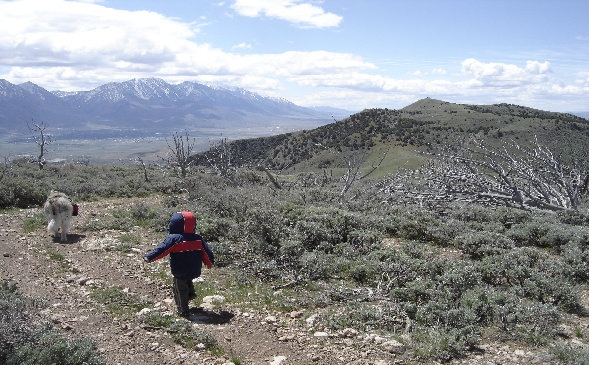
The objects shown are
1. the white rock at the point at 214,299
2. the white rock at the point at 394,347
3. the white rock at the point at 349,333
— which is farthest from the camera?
the white rock at the point at 214,299

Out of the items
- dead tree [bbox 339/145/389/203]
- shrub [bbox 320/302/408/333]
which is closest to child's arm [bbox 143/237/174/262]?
shrub [bbox 320/302/408/333]

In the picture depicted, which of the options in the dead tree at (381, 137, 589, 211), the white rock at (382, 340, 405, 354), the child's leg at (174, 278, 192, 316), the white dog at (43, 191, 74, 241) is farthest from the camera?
the dead tree at (381, 137, 589, 211)

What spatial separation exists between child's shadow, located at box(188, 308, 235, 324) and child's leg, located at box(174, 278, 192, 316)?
0.40 ft

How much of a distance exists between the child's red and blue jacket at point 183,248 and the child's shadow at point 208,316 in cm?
46

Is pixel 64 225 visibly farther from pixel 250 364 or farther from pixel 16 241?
pixel 250 364

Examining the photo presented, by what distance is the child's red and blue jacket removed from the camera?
5349 mm

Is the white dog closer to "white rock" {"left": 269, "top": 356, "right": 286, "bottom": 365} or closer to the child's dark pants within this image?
the child's dark pants

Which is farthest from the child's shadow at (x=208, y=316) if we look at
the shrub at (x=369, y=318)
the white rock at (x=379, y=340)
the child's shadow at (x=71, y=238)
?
the child's shadow at (x=71, y=238)

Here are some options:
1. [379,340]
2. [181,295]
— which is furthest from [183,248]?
[379,340]

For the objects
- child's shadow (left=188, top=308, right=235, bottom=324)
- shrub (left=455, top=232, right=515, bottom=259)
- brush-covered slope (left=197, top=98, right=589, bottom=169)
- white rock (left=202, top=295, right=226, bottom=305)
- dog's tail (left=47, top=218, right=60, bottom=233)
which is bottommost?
child's shadow (left=188, top=308, right=235, bottom=324)

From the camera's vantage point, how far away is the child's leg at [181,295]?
5.28 metres

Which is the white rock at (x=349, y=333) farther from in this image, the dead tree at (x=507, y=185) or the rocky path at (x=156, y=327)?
the dead tree at (x=507, y=185)

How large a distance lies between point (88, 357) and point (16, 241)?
6.07m

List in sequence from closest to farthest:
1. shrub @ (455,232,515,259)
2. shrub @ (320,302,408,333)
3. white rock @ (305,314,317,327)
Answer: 1. shrub @ (320,302,408,333)
2. white rock @ (305,314,317,327)
3. shrub @ (455,232,515,259)
